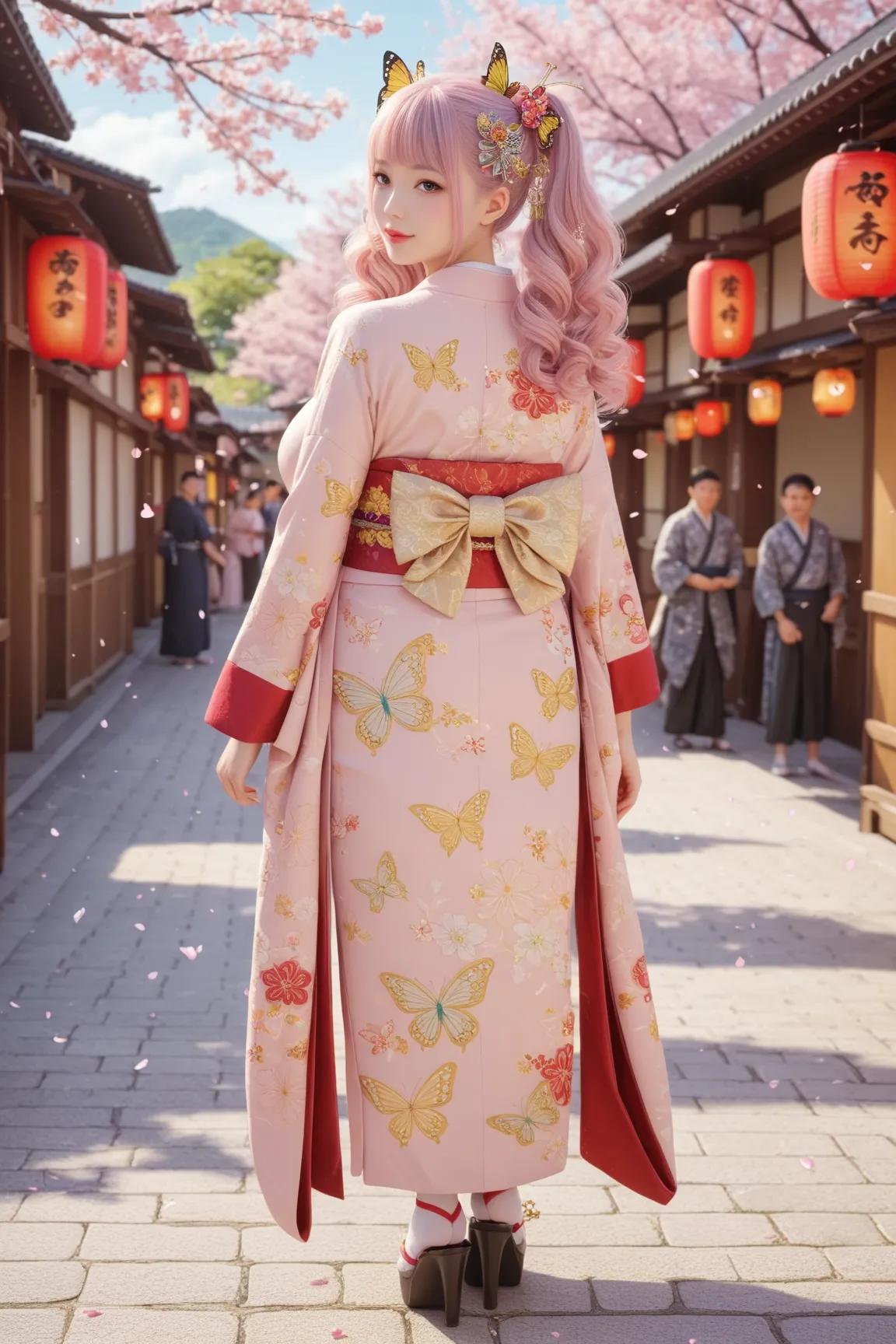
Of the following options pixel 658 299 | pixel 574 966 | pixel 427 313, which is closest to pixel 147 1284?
pixel 427 313

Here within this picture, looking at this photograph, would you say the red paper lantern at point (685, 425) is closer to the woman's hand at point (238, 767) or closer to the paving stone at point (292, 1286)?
the woman's hand at point (238, 767)

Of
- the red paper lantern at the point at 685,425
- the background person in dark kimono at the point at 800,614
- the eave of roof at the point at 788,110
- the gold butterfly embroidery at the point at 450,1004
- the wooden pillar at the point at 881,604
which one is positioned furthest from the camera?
the red paper lantern at the point at 685,425

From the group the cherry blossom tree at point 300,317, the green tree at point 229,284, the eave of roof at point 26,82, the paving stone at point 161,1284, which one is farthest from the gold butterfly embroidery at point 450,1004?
the green tree at point 229,284

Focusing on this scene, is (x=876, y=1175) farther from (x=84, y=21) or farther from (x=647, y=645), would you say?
(x=84, y=21)

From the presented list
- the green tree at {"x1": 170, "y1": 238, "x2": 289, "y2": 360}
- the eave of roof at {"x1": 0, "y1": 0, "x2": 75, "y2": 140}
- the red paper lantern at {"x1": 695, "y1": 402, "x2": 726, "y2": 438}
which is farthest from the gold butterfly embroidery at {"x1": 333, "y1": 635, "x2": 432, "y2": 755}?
the green tree at {"x1": 170, "y1": 238, "x2": 289, "y2": 360}

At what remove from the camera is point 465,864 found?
2963 millimetres

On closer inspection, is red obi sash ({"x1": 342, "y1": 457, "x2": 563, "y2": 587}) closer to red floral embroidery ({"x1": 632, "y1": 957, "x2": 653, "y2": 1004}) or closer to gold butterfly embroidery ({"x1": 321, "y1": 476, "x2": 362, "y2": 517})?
gold butterfly embroidery ({"x1": 321, "y1": 476, "x2": 362, "y2": 517})

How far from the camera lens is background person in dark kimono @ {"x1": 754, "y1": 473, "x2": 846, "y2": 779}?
31.3 ft

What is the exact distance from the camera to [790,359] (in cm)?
1033

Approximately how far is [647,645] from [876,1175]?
4.93ft

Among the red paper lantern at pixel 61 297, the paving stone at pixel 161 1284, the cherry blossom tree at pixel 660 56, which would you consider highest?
the cherry blossom tree at pixel 660 56

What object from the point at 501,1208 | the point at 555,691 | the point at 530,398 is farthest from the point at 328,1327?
the point at 530,398

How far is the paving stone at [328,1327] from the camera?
114 inches

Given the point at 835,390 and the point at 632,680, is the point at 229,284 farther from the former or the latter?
the point at 632,680
